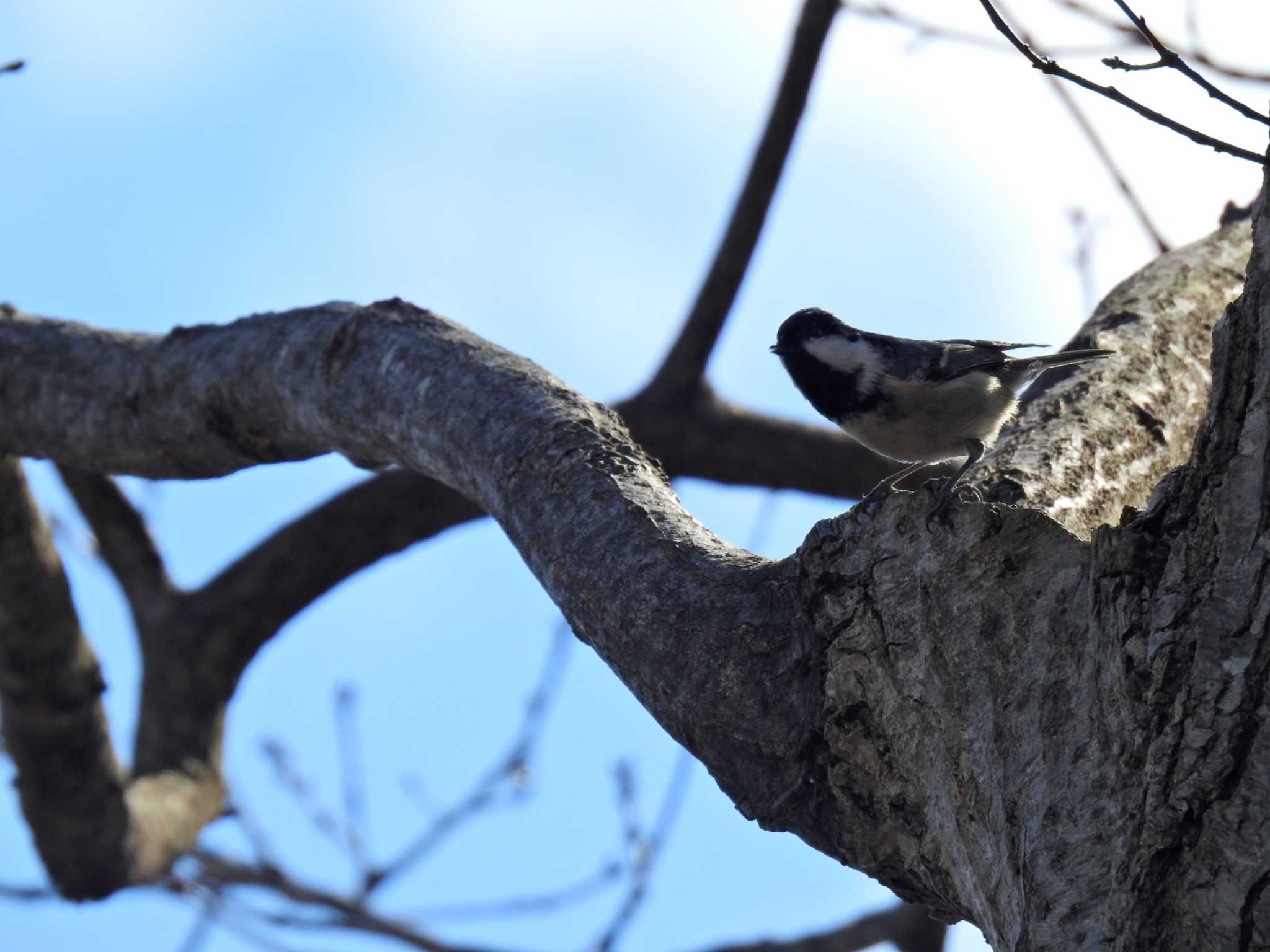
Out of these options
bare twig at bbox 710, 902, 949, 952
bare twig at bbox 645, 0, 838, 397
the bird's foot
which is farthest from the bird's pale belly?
bare twig at bbox 710, 902, 949, 952

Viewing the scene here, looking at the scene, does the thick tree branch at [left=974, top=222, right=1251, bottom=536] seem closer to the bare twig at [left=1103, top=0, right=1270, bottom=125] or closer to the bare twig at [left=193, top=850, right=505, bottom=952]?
the bare twig at [left=1103, top=0, right=1270, bottom=125]

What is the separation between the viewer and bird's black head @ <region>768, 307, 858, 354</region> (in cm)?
427

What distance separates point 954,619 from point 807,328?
2241mm

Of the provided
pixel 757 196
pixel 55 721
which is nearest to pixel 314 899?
pixel 55 721

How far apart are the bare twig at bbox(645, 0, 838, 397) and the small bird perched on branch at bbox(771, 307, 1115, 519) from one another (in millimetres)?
919

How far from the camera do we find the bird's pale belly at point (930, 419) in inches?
150

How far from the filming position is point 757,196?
16.5 ft

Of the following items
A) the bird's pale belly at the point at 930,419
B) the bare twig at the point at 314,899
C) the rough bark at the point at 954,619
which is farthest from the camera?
the bare twig at the point at 314,899

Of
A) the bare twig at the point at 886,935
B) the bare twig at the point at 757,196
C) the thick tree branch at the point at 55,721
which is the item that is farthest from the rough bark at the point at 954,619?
the bare twig at the point at 886,935

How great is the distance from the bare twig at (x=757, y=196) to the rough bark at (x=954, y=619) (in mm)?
1934

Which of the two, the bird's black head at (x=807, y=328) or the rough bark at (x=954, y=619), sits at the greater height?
the bird's black head at (x=807, y=328)

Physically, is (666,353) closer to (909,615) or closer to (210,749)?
(210,749)

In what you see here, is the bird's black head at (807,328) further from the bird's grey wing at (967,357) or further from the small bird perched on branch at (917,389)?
the bird's grey wing at (967,357)

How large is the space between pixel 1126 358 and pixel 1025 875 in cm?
198
